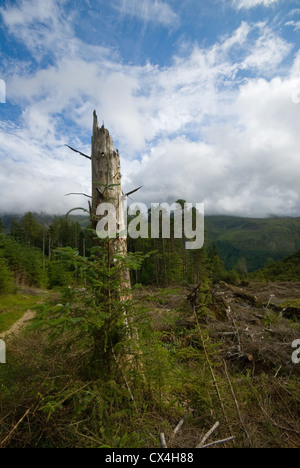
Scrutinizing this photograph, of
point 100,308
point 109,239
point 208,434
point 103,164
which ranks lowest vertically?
point 208,434

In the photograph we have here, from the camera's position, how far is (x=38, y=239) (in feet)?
192

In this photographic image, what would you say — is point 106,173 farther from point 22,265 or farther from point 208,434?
point 22,265

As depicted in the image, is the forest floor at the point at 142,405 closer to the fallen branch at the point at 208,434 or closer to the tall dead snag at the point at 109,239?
the fallen branch at the point at 208,434

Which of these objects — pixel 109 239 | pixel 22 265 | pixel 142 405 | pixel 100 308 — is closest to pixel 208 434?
pixel 142 405

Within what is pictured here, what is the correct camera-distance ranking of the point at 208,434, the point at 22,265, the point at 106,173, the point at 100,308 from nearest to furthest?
the point at 208,434 → the point at 100,308 → the point at 106,173 → the point at 22,265

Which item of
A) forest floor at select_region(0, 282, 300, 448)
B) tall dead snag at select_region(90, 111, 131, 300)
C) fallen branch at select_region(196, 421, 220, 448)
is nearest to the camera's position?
forest floor at select_region(0, 282, 300, 448)

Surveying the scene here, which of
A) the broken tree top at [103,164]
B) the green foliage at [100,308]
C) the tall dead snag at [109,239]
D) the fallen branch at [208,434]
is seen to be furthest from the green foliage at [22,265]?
the fallen branch at [208,434]

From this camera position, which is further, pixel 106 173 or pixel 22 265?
pixel 22 265

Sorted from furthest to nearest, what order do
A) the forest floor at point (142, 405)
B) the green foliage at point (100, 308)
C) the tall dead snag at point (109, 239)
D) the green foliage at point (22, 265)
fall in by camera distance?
1. the green foliage at point (22, 265)
2. the tall dead snag at point (109, 239)
3. the green foliage at point (100, 308)
4. the forest floor at point (142, 405)

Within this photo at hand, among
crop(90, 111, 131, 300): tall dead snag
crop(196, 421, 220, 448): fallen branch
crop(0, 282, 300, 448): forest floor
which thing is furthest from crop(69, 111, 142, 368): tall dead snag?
crop(196, 421, 220, 448): fallen branch

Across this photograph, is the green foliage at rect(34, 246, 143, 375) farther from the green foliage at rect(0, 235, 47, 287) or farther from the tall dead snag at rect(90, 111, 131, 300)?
the green foliage at rect(0, 235, 47, 287)

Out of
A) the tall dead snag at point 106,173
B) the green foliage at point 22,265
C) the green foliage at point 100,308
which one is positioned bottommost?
the green foliage at point 22,265
